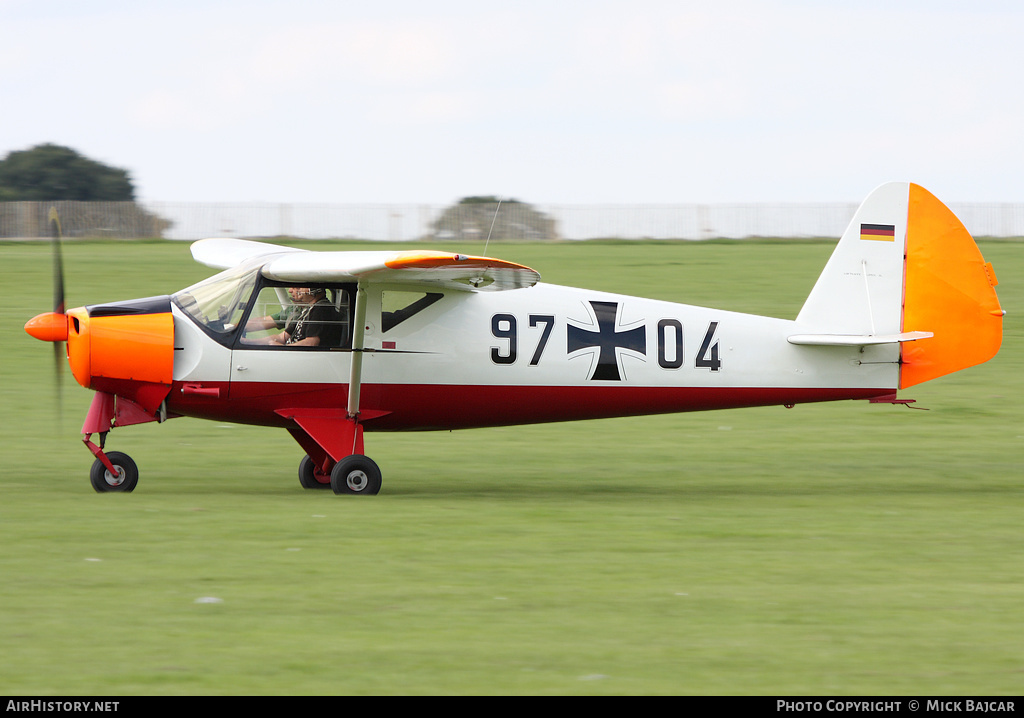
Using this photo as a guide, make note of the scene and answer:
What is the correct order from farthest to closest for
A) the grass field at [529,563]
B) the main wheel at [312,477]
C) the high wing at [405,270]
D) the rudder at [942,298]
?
1. the rudder at [942,298]
2. the main wheel at [312,477]
3. the high wing at [405,270]
4. the grass field at [529,563]

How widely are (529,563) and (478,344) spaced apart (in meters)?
3.85

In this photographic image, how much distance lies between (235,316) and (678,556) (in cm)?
512

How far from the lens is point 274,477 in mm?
12719

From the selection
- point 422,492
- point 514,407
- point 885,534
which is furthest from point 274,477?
point 885,534

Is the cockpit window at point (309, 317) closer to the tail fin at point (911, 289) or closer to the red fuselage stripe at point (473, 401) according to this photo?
the red fuselage stripe at point (473, 401)

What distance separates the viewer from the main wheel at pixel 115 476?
36.4ft

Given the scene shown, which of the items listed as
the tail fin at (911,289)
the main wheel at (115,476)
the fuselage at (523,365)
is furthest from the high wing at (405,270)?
the tail fin at (911,289)

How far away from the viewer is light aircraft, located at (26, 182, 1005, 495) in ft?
36.7

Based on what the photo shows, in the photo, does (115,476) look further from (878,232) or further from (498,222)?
(498,222)

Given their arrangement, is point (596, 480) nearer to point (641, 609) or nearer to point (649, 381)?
point (649, 381)

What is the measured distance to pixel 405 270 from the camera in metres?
10.8

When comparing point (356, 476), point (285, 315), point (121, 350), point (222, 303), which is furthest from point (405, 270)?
point (121, 350)

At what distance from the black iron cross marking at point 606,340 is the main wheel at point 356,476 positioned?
7.71ft
